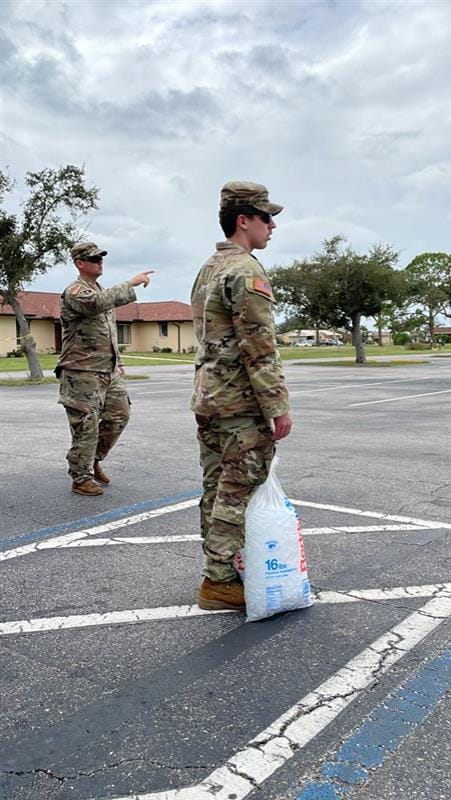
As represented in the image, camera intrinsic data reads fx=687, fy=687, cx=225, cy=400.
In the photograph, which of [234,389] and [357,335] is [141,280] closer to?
[234,389]

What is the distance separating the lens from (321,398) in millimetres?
16094

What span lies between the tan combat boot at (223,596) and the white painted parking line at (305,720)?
2.35 ft

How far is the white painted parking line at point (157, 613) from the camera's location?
10.8ft

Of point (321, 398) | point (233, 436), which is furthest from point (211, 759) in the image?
point (321, 398)

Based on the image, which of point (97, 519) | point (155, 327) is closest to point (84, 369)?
point (97, 519)

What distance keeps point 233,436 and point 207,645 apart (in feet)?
3.24

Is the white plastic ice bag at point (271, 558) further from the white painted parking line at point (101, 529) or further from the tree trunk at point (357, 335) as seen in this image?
the tree trunk at point (357, 335)

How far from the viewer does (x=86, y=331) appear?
19.0 feet

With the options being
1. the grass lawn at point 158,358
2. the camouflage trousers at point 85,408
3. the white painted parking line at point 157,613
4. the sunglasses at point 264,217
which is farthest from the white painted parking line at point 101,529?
the grass lawn at point 158,358

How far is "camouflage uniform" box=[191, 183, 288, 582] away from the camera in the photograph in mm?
3279

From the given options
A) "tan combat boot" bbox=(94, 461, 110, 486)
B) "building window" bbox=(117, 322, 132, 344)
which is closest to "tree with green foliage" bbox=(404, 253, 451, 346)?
"building window" bbox=(117, 322, 132, 344)

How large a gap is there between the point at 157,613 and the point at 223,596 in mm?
339

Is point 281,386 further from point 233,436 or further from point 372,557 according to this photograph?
point 372,557

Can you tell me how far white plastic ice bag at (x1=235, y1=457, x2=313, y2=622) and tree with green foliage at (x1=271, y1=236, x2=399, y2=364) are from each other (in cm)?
3345
